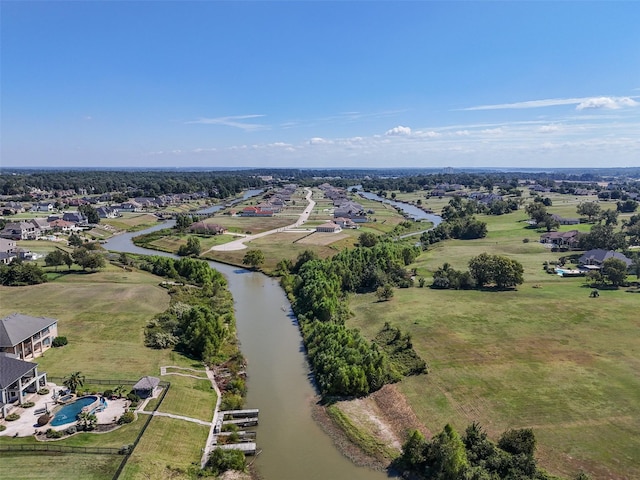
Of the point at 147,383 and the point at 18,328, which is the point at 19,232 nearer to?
the point at 18,328

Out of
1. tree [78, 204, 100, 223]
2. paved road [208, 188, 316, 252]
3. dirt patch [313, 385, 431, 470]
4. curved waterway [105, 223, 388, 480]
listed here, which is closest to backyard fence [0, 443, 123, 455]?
curved waterway [105, 223, 388, 480]

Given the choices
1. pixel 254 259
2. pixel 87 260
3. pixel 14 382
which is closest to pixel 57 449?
pixel 14 382

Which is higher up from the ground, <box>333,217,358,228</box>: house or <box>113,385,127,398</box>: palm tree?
<box>333,217,358,228</box>: house

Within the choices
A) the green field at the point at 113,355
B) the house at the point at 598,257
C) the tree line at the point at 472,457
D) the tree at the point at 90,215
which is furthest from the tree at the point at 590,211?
the tree at the point at 90,215

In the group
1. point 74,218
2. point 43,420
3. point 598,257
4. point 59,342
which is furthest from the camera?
point 74,218

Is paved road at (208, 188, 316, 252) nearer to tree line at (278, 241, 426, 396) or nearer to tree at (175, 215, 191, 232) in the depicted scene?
tree at (175, 215, 191, 232)
